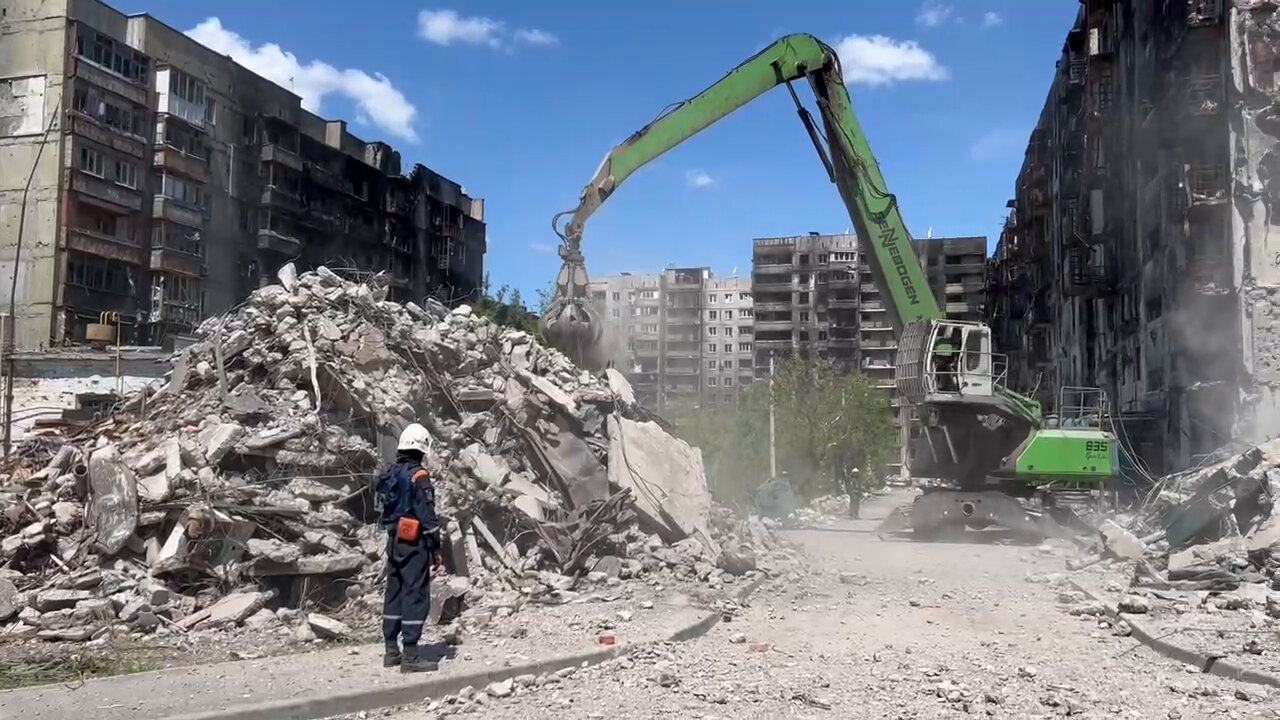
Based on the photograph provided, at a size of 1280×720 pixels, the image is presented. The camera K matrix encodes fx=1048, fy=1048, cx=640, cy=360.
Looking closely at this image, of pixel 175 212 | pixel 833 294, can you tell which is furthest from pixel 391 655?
pixel 833 294

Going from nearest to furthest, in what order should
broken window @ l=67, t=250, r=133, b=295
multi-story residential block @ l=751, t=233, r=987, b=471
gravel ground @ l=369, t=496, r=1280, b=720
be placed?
1. gravel ground @ l=369, t=496, r=1280, b=720
2. broken window @ l=67, t=250, r=133, b=295
3. multi-story residential block @ l=751, t=233, r=987, b=471

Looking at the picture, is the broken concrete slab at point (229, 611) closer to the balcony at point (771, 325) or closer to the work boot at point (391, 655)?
the work boot at point (391, 655)

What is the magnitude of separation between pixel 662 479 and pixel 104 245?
35.1 metres

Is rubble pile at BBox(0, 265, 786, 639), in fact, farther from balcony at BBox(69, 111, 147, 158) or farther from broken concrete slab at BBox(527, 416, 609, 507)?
balcony at BBox(69, 111, 147, 158)

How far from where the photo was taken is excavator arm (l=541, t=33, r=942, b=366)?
45.1ft

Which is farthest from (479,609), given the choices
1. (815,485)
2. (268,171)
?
(268,171)

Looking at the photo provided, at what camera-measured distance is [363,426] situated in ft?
36.7

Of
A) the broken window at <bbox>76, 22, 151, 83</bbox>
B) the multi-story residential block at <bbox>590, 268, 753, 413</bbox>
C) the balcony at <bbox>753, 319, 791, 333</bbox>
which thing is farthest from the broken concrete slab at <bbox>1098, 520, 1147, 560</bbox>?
the balcony at <bbox>753, 319, 791, 333</bbox>

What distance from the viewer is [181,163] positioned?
A: 4325 cm

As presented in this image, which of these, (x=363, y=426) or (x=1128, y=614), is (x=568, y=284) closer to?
(x=363, y=426)

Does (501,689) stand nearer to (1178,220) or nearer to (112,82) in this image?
(1178,220)

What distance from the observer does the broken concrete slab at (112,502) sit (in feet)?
29.5

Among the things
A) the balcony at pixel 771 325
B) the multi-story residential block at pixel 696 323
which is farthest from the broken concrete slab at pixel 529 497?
the balcony at pixel 771 325

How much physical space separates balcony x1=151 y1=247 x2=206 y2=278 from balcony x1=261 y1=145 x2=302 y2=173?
271 inches
